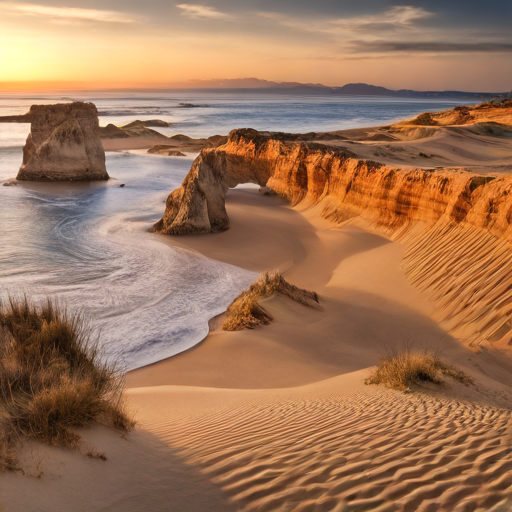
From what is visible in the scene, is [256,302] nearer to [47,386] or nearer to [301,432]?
[301,432]

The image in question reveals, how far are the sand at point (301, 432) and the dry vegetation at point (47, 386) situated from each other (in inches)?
5.1

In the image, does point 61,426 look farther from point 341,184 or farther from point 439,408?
point 341,184

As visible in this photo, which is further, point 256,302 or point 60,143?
point 60,143

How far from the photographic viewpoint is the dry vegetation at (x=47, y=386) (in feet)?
9.34

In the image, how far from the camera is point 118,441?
3.20 metres

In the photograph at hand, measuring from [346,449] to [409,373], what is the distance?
8.09ft

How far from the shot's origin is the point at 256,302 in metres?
8.67

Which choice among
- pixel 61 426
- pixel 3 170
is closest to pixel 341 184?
pixel 61 426

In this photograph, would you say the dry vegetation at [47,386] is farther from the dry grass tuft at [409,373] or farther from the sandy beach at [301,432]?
the dry grass tuft at [409,373]

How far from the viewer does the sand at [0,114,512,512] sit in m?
2.72

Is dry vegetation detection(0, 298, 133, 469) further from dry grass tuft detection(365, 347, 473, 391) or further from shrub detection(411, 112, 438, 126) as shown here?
shrub detection(411, 112, 438, 126)

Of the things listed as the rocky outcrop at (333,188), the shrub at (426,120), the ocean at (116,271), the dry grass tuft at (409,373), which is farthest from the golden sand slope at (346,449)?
the shrub at (426,120)

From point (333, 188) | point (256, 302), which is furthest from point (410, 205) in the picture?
point (256, 302)

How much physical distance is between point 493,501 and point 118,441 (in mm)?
2436
